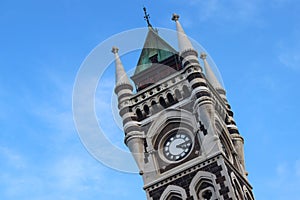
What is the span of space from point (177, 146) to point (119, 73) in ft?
30.0

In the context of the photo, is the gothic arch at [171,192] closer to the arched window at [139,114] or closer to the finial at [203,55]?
the arched window at [139,114]

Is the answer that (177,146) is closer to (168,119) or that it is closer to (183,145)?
(183,145)

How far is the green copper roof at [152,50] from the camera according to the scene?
63.4m

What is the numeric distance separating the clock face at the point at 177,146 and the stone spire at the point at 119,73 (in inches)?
265

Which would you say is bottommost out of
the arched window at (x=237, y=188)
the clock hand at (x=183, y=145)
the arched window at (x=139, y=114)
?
the arched window at (x=237, y=188)

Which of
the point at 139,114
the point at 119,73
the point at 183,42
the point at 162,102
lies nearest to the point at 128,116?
the point at 139,114

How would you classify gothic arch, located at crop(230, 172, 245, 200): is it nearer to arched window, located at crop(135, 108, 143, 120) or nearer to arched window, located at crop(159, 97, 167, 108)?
arched window, located at crop(159, 97, 167, 108)

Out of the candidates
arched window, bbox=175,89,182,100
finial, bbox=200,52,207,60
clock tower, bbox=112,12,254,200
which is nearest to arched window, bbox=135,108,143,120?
clock tower, bbox=112,12,254,200

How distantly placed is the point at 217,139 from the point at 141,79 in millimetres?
10411

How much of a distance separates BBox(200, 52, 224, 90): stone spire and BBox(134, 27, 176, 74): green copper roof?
11.1ft

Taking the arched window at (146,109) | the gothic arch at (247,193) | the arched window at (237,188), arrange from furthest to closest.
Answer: the arched window at (146,109), the gothic arch at (247,193), the arched window at (237,188)

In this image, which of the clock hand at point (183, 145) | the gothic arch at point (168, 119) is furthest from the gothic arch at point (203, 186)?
the gothic arch at point (168, 119)

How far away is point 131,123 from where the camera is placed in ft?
191

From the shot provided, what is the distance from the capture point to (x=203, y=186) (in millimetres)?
53406
